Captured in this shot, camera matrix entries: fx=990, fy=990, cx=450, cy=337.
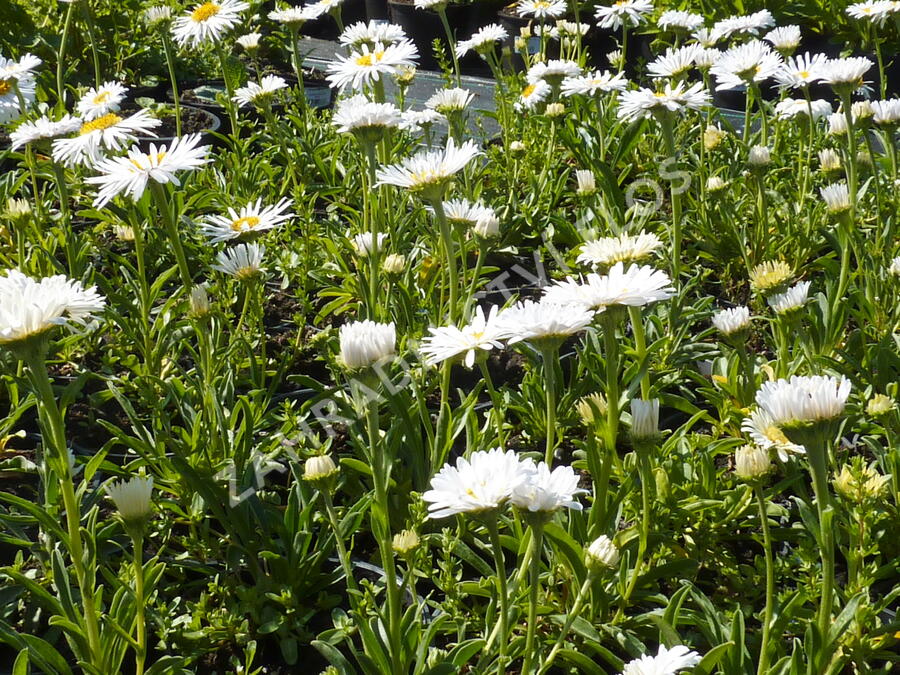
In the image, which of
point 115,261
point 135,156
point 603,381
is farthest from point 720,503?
point 115,261

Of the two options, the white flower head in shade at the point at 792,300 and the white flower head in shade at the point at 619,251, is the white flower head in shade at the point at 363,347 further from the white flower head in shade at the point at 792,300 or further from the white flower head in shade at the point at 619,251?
the white flower head in shade at the point at 792,300

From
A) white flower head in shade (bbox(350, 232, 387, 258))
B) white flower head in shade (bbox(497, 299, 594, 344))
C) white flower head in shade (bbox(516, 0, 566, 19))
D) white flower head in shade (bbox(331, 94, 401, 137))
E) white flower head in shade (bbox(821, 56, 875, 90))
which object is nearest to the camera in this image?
white flower head in shade (bbox(497, 299, 594, 344))

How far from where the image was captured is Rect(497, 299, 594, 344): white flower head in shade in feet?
4.24

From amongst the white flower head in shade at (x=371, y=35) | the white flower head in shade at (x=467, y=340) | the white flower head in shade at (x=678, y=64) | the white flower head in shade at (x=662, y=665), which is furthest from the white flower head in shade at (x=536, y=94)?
the white flower head in shade at (x=662, y=665)

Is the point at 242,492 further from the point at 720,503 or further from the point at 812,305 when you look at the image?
the point at 812,305

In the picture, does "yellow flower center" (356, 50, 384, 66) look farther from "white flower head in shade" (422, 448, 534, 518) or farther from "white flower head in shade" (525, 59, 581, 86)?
"white flower head in shade" (422, 448, 534, 518)

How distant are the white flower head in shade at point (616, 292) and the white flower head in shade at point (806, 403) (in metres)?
0.25

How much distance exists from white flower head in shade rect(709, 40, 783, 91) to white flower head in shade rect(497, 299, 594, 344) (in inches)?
62.4

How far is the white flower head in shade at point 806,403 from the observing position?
1089mm

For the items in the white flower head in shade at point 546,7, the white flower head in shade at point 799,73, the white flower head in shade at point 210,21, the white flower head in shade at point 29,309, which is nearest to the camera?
the white flower head in shade at point 29,309

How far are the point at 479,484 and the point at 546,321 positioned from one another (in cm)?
27

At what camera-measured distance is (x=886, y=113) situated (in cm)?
236

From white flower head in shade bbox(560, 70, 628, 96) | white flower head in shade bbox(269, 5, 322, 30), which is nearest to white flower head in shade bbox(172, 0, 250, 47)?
white flower head in shade bbox(269, 5, 322, 30)

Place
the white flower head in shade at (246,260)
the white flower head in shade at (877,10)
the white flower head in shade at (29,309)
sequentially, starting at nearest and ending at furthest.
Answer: the white flower head in shade at (29,309) → the white flower head in shade at (246,260) → the white flower head in shade at (877,10)
